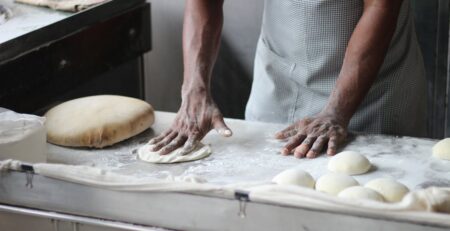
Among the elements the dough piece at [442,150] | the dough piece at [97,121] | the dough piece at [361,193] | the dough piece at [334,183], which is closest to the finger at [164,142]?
the dough piece at [97,121]

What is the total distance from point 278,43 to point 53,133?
73 cm

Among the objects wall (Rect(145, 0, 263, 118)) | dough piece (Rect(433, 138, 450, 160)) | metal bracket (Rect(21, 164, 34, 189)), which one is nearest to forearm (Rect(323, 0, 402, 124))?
dough piece (Rect(433, 138, 450, 160))

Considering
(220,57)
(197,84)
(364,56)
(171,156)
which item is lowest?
(220,57)

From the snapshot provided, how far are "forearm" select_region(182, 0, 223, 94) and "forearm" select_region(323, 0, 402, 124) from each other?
1.32 ft

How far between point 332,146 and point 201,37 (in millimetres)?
568

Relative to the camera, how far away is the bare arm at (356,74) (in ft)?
5.84

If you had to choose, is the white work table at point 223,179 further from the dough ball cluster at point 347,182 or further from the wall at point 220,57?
the wall at point 220,57

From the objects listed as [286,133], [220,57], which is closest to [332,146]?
[286,133]

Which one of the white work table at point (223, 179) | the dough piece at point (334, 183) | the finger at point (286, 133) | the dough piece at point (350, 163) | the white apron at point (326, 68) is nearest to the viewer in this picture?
the white work table at point (223, 179)

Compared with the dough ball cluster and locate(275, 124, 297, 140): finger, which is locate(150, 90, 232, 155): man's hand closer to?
locate(275, 124, 297, 140): finger

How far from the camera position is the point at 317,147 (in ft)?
5.69

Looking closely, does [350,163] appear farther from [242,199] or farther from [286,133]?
[242,199]

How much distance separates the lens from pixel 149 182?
127 cm

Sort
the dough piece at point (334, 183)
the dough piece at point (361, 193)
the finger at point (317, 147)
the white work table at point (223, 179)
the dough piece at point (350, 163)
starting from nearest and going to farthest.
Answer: the white work table at point (223, 179), the dough piece at point (361, 193), the dough piece at point (334, 183), the dough piece at point (350, 163), the finger at point (317, 147)
